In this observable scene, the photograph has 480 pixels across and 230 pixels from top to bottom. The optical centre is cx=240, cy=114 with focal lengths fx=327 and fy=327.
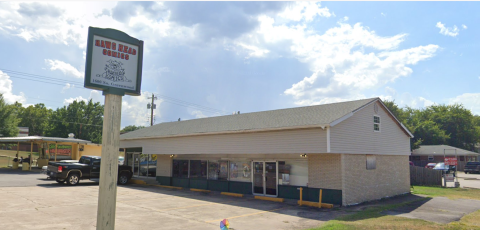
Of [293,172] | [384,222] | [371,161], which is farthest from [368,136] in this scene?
[384,222]

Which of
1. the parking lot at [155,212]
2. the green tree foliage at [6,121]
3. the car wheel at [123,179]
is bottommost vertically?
the parking lot at [155,212]

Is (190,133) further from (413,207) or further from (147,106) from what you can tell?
(147,106)

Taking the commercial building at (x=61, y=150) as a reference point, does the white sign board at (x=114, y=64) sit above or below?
above

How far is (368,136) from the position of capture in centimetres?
1677

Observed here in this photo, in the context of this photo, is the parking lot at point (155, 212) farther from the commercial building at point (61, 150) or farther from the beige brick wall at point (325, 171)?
the commercial building at point (61, 150)

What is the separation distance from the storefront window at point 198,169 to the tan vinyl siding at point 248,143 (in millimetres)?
1387

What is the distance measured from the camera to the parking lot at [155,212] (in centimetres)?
1037

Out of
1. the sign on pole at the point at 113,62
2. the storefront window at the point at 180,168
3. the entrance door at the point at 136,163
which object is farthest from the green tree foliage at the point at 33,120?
the sign on pole at the point at 113,62

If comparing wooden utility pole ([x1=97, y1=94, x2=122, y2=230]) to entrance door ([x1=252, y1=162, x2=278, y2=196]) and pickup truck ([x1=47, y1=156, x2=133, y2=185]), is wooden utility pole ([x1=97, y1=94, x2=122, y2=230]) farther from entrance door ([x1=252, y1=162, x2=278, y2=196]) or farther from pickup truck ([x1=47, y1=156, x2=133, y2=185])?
pickup truck ([x1=47, y1=156, x2=133, y2=185])

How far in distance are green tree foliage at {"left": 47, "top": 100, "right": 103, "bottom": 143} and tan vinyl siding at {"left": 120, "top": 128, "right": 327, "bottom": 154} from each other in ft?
147

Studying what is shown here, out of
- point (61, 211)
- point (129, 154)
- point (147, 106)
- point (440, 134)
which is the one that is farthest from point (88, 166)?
point (440, 134)

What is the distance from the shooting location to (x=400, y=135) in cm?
1992

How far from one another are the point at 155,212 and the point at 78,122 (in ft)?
185

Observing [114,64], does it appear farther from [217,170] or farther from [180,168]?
[180,168]
